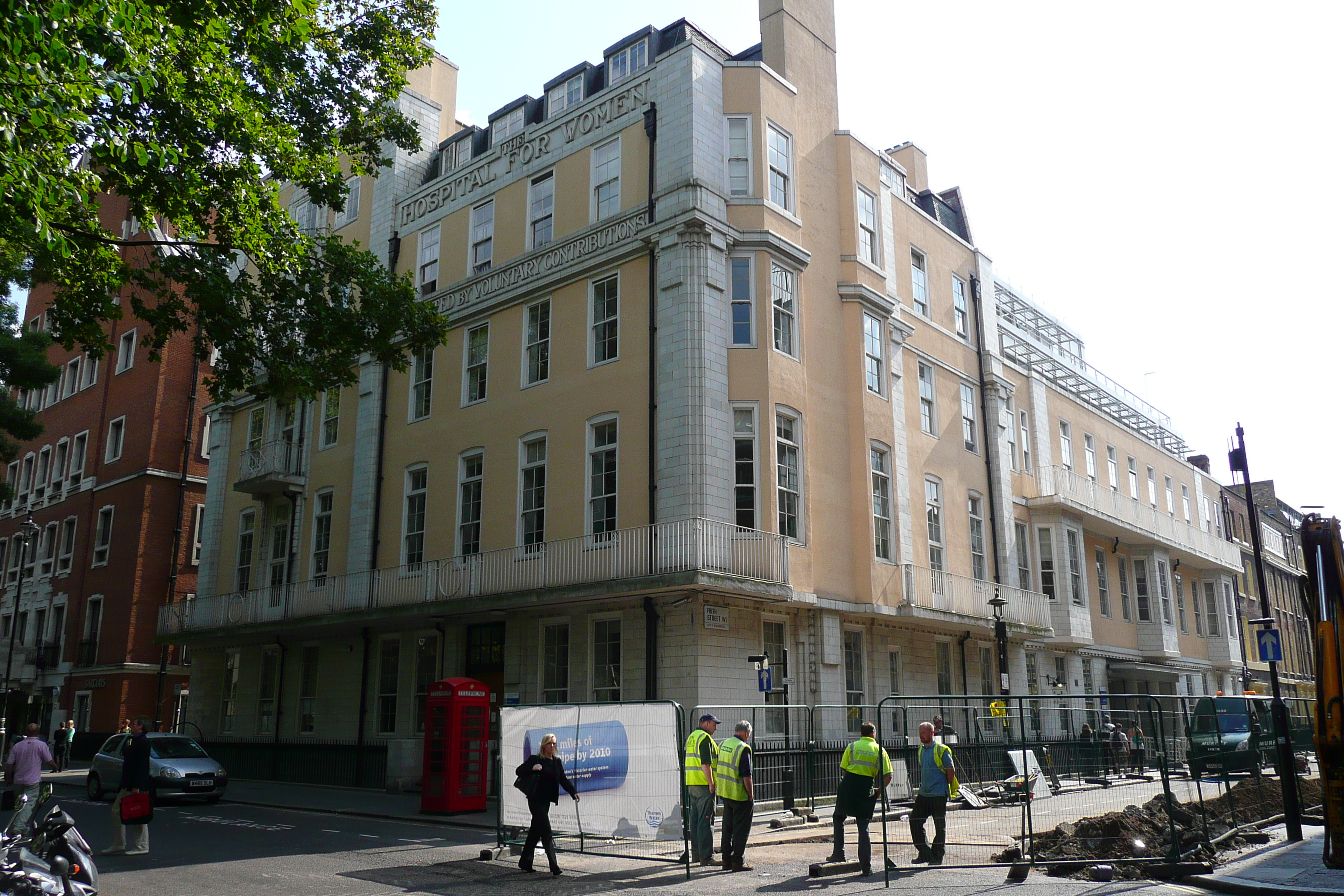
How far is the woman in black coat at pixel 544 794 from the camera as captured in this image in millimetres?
11781

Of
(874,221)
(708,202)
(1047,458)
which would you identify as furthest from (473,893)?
(1047,458)

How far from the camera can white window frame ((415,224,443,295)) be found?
27.2 m

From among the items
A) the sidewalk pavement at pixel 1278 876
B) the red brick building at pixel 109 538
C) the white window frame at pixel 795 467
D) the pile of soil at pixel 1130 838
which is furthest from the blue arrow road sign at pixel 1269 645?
the red brick building at pixel 109 538

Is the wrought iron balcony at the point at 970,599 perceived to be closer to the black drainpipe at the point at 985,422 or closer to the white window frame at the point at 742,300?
Answer: the black drainpipe at the point at 985,422

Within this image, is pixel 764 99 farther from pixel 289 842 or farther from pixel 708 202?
pixel 289 842

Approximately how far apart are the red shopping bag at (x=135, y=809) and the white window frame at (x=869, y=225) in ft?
60.6

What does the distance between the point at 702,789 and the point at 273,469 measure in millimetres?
20927

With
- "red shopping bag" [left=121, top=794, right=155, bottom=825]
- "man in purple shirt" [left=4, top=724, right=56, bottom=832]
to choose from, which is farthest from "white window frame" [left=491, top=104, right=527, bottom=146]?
"red shopping bag" [left=121, top=794, right=155, bottom=825]

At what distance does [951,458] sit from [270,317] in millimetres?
16808

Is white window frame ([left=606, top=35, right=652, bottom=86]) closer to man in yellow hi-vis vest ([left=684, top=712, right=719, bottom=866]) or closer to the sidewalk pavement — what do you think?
man in yellow hi-vis vest ([left=684, top=712, right=719, bottom=866])

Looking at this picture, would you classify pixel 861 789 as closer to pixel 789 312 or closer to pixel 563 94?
pixel 789 312

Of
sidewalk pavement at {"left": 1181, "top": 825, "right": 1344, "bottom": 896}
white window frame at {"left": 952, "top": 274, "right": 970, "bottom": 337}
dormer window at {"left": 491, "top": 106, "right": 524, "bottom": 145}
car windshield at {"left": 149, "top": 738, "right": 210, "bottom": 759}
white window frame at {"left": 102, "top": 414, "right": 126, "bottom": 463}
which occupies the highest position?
dormer window at {"left": 491, "top": 106, "right": 524, "bottom": 145}

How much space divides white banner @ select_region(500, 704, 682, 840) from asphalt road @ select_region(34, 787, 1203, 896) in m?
0.50

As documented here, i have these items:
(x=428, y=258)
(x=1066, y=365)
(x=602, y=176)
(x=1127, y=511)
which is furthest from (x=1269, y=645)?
(x=1066, y=365)
